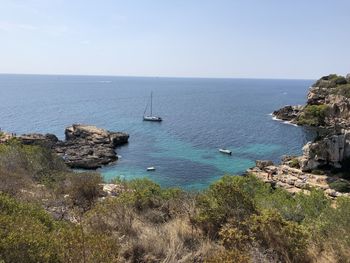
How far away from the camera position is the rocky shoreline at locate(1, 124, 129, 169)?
5638cm

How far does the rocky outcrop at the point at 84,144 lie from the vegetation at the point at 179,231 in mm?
42270

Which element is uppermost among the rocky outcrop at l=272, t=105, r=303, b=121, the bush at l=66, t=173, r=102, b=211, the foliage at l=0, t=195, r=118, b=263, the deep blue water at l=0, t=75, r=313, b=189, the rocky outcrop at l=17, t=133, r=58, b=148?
the foliage at l=0, t=195, r=118, b=263

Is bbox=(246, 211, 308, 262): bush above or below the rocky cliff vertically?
above

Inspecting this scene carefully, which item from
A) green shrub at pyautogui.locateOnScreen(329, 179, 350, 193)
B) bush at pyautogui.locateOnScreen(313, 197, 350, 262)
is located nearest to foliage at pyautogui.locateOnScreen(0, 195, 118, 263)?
bush at pyautogui.locateOnScreen(313, 197, 350, 262)

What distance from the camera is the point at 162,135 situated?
78.9 metres

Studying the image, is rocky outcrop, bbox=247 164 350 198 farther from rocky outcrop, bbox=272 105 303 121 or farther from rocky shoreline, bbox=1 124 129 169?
rocky outcrop, bbox=272 105 303 121

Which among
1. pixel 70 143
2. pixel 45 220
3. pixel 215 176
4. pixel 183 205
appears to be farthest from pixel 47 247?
pixel 70 143

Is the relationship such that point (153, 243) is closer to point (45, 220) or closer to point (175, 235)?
point (175, 235)

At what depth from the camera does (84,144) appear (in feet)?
215

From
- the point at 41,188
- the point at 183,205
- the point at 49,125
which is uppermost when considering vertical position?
the point at 183,205

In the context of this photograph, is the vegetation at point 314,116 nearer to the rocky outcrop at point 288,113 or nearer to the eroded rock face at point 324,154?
the rocky outcrop at point 288,113

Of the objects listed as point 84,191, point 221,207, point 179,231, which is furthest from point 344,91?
→ point 179,231

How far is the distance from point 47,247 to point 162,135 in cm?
7157

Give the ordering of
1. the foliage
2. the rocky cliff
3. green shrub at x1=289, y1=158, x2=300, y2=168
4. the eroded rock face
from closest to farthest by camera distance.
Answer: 1. the foliage
2. the eroded rock face
3. the rocky cliff
4. green shrub at x1=289, y1=158, x2=300, y2=168
